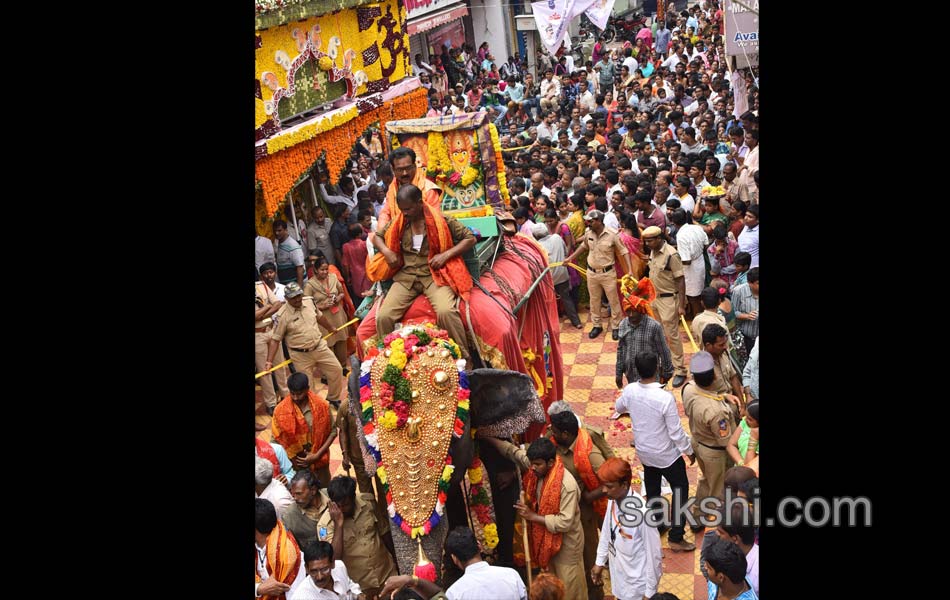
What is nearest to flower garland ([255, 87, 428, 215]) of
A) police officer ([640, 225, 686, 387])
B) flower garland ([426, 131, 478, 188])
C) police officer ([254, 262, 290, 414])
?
police officer ([254, 262, 290, 414])

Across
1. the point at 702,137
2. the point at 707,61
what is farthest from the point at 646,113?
the point at 707,61

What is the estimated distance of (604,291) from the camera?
1086 cm

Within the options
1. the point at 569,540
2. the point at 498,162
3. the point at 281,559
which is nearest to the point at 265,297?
the point at 498,162

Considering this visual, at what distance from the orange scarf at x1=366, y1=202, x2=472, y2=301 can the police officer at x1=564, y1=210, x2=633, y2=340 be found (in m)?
3.71

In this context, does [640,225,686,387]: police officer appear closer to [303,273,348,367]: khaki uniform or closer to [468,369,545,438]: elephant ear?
[303,273,348,367]: khaki uniform

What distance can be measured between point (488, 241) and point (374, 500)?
220cm

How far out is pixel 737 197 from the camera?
36.8 ft

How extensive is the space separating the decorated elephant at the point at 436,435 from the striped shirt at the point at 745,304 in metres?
2.50

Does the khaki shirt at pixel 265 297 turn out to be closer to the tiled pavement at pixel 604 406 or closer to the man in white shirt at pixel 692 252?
the tiled pavement at pixel 604 406

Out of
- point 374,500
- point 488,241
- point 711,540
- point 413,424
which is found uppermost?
point 488,241

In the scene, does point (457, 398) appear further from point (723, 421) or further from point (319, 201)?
point (319, 201)

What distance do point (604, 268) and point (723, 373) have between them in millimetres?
3577

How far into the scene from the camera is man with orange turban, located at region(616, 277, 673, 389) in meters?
7.81

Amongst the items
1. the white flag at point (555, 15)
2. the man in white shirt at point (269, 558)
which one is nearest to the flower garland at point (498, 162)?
the man in white shirt at point (269, 558)
